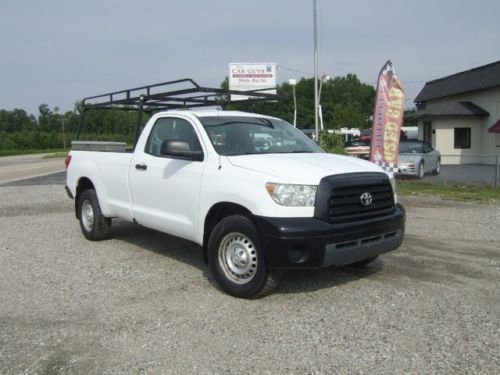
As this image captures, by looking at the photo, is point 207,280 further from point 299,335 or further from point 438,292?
point 438,292

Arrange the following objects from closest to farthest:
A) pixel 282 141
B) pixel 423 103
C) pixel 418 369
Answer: pixel 418 369
pixel 282 141
pixel 423 103

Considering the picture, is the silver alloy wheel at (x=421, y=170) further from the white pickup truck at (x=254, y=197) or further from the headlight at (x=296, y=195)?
the headlight at (x=296, y=195)

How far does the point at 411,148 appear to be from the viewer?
1927cm

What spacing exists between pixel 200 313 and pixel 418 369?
1.99 meters

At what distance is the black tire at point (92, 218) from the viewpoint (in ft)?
24.9

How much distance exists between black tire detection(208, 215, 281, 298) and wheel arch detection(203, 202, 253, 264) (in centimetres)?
12

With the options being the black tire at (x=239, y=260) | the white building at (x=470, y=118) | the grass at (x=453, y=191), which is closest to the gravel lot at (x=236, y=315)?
the black tire at (x=239, y=260)

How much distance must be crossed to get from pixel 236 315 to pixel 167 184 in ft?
6.37

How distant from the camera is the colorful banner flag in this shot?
15.0 m

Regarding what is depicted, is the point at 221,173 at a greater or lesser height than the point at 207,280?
greater

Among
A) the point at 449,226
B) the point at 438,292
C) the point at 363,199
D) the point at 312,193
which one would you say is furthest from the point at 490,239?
the point at 312,193

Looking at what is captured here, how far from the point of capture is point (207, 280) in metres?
5.71

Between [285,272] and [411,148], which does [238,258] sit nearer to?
[285,272]

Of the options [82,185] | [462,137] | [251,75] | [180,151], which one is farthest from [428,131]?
[180,151]
